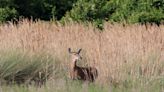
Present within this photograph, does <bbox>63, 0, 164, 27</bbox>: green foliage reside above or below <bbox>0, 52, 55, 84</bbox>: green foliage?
above

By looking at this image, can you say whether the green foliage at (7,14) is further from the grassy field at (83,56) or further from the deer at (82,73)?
the deer at (82,73)

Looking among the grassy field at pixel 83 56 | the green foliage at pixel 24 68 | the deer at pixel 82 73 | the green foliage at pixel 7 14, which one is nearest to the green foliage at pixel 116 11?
the green foliage at pixel 7 14

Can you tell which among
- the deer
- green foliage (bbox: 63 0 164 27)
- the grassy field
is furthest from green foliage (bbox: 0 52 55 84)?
green foliage (bbox: 63 0 164 27)

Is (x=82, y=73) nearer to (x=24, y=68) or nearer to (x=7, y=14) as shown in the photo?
(x=24, y=68)

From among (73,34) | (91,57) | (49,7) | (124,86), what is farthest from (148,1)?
(124,86)

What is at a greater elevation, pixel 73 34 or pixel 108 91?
pixel 73 34

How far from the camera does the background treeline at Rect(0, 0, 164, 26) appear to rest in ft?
62.2

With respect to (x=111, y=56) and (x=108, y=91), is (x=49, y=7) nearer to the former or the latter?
(x=111, y=56)

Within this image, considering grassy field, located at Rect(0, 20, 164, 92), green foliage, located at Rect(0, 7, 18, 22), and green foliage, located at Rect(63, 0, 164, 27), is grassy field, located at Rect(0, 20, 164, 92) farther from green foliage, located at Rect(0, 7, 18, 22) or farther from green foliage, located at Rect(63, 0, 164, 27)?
green foliage, located at Rect(0, 7, 18, 22)

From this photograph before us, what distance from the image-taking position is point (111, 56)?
1198 centimetres

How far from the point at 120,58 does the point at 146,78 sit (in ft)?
6.71

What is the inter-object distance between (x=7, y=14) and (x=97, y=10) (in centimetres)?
302

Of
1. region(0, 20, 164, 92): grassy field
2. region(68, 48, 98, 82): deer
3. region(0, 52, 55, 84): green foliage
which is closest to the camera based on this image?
region(0, 20, 164, 92): grassy field

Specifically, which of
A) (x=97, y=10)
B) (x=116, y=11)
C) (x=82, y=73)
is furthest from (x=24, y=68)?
(x=116, y=11)
